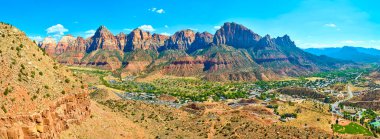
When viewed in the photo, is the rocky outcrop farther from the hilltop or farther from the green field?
the green field

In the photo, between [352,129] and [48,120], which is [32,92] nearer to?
[48,120]

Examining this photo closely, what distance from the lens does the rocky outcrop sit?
45531 millimetres

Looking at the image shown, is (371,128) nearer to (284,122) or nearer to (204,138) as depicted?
(284,122)

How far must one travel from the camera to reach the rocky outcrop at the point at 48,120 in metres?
45.5

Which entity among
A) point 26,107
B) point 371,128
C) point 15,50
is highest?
point 15,50

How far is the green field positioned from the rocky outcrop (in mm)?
95881

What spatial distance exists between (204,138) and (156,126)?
1398cm

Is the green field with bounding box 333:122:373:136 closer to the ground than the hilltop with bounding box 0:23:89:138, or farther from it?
closer to the ground

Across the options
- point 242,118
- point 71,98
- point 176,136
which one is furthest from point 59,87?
point 242,118

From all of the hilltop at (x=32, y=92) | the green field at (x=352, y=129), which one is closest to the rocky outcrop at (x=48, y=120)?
the hilltop at (x=32, y=92)

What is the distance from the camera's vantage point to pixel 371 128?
125m

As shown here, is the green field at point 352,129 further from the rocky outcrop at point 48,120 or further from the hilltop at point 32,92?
the rocky outcrop at point 48,120

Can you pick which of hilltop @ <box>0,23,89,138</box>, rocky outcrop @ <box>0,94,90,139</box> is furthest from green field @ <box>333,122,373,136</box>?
rocky outcrop @ <box>0,94,90,139</box>

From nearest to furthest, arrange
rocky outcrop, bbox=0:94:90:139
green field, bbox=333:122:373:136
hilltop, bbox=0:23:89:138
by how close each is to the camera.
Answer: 1. rocky outcrop, bbox=0:94:90:139
2. hilltop, bbox=0:23:89:138
3. green field, bbox=333:122:373:136
